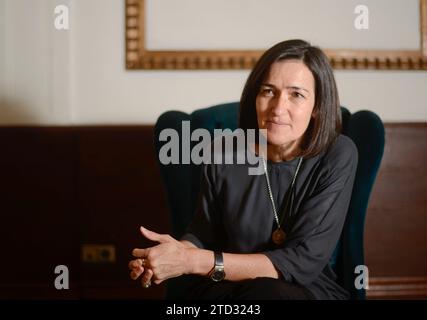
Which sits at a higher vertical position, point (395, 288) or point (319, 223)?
point (319, 223)

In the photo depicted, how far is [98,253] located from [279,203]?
3.21 ft

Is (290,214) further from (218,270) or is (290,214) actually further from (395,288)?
(395,288)

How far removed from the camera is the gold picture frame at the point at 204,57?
1.71m

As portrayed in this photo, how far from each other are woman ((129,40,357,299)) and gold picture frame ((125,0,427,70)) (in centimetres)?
69

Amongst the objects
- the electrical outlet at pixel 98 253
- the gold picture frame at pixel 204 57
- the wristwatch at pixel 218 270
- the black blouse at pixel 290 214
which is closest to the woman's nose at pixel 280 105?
the black blouse at pixel 290 214

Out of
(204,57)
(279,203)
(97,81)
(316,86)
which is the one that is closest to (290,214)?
(279,203)

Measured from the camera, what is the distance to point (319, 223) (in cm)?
93

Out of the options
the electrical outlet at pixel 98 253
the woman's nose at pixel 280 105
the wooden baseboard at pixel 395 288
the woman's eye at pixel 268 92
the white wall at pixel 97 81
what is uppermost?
the white wall at pixel 97 81

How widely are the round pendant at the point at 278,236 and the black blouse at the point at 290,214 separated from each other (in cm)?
1

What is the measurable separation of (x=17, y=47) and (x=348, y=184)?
1.48m

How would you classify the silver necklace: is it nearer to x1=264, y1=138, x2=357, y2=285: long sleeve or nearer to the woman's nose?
x1=264, y1=138, x2=357, y2=285: long sleeve

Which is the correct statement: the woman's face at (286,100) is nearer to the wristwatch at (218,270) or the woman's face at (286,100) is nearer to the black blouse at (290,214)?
the black blouse at (290,214)

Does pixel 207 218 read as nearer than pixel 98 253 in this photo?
Yes
